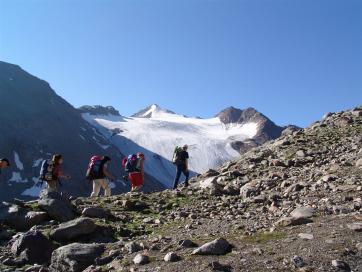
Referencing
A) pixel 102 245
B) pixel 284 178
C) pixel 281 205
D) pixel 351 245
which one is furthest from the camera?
pixel 284 178

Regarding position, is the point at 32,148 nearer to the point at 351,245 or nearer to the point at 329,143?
the point at 329,143

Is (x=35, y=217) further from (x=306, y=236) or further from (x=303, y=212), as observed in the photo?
(x=306, y=236)

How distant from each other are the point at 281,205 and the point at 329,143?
1150 cm

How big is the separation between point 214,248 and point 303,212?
3661mm

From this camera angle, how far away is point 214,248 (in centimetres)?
1019

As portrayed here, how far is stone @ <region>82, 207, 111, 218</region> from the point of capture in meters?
15.3

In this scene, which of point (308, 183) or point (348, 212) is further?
point (308, 183)

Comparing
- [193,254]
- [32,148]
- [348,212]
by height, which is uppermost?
[32,148]

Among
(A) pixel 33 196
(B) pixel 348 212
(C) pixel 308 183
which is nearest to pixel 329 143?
(C) pixel 308 183

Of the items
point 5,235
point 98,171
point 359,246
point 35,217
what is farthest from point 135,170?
point 359,246

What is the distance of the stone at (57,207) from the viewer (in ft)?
48.7

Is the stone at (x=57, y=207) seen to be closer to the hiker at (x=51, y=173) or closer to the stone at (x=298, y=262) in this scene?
the hiker at (x=51, y=173)

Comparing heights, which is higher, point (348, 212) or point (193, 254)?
point (348, 212)

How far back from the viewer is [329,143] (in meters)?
25.2
